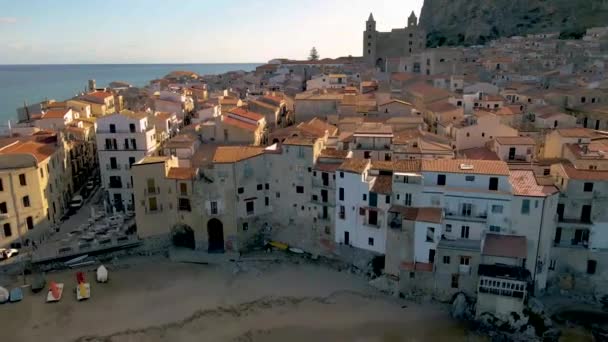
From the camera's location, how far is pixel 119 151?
4294 cm


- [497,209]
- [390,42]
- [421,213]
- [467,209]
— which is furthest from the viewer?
[390,42]

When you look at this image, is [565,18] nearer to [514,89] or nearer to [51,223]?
[514,89]

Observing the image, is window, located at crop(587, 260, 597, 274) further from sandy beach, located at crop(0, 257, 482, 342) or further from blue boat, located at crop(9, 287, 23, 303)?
blue boat, located at crop(9, 287, 23, 303)

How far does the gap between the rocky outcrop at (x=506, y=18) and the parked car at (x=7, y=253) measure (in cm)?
11418

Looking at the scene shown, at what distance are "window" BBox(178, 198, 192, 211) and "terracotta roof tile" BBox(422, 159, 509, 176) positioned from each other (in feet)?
59.3

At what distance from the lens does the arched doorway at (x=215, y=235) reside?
122 feet

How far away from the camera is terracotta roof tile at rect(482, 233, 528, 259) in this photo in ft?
90.7

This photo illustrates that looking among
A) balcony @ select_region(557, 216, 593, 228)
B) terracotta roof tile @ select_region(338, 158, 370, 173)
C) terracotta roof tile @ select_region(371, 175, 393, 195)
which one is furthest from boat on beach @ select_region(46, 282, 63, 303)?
balcony @ select_region(557, 216, 593, 228)

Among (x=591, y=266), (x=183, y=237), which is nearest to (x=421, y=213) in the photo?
(x=591, y=266)

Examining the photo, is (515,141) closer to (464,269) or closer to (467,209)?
(467,209)

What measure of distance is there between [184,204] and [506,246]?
23.2 meters

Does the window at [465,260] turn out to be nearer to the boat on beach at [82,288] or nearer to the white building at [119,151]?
the boat on beach at [82,288]

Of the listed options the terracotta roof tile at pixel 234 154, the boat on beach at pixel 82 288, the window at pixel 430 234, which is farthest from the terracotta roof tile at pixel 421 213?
the boat on beach at pixel 82 288

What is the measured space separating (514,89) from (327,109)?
25.7m
